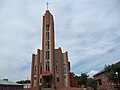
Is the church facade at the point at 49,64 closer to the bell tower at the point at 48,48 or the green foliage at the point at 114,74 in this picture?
the bell tower at the point at 48,48

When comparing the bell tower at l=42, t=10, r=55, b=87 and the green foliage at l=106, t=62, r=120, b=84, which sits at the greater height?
the bell tower at l=42, t=10, r=55, b=87

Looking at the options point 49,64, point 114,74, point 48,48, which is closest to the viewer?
point 114,74

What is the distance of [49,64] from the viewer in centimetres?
4031

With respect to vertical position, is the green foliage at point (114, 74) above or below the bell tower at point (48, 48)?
below

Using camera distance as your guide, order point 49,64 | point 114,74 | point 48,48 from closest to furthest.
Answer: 1. point 114,74
2. point 49,64
3. point 48,48

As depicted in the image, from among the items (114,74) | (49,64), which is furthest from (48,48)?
(114,74)

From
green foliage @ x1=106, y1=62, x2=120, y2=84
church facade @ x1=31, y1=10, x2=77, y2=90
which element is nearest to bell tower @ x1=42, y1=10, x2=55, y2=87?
church facade @ x1=31, y1=10, x2=77, y2=90

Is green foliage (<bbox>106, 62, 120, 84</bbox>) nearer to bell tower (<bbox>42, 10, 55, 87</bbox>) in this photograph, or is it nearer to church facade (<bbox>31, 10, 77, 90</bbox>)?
church facade (<bbox>31, 10, 77, 90</bbox>)

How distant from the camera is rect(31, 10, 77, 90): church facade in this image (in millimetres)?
38781

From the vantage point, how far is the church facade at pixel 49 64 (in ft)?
127

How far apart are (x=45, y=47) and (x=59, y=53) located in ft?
13.5

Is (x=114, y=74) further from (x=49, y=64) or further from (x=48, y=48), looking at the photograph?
(x=48, y=48)

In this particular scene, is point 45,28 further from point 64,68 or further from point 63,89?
point 63,89

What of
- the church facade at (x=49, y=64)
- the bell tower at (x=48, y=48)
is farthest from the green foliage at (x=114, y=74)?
the bell tower at (x=48, y=48)
